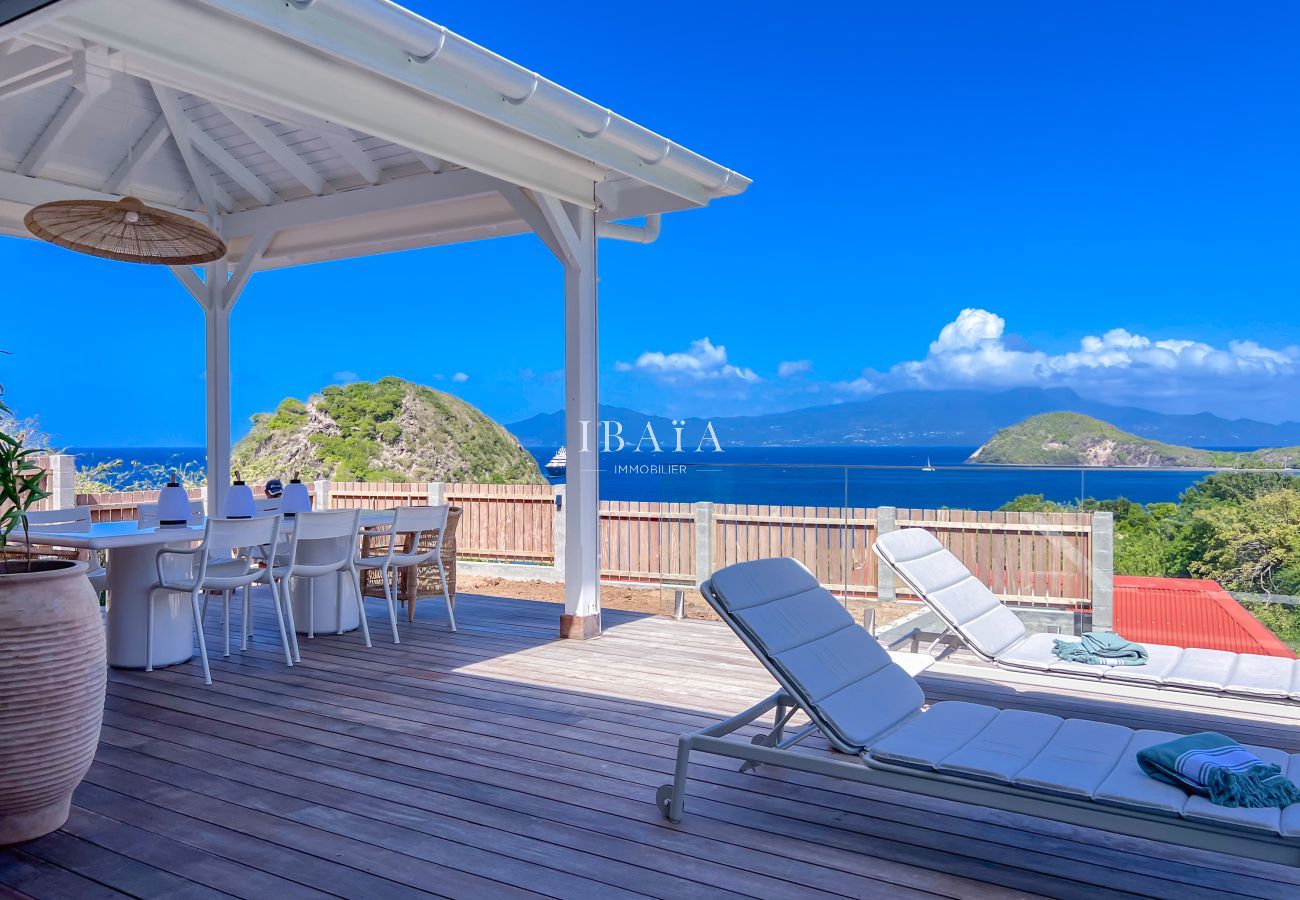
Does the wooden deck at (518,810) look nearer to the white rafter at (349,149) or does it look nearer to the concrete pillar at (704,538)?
the concrete pillar at (704,538)

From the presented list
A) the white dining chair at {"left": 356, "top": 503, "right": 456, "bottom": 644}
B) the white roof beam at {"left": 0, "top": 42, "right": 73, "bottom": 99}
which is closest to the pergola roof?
the white roof beam at {"left": 0, "top": 42, "right": 73, "bottom": 99}

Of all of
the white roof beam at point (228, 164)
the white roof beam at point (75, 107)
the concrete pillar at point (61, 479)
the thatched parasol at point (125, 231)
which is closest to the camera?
the white roof beam at point (75, 107)

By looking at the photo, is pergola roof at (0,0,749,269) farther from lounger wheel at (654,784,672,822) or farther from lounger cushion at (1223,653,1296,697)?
lounger cushion at (1223,653,1296,697)

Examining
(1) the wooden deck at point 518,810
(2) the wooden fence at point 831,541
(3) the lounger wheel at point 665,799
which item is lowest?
(1) the wooden deck at point 518,810

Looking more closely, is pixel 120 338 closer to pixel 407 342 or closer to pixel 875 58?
pixel 407 342

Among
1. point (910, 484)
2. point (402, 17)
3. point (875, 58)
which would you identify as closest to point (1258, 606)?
point (910, 484)

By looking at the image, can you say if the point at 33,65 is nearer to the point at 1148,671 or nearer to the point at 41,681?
the point at 41,681

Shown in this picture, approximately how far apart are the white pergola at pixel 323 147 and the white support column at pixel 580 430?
12 mm

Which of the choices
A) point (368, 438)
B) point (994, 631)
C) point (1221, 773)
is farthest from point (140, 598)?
point (368, 438)

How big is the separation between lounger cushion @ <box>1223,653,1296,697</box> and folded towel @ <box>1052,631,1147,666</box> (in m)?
0.34

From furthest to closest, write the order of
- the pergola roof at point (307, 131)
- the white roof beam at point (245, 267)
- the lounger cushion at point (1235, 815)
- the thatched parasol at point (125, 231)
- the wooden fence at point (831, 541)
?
the white roof beam at point (245, 267)
the wooden fence at point (831, 541)
the thatched parasol at point (125, 231)
the pergola roof at point (307, 131)
the lounger cushion at point (1235, 815)

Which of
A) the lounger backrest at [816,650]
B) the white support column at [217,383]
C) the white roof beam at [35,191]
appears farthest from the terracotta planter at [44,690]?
the white support column at [217,383]

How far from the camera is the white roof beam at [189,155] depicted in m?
5.77

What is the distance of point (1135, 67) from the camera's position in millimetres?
40094
